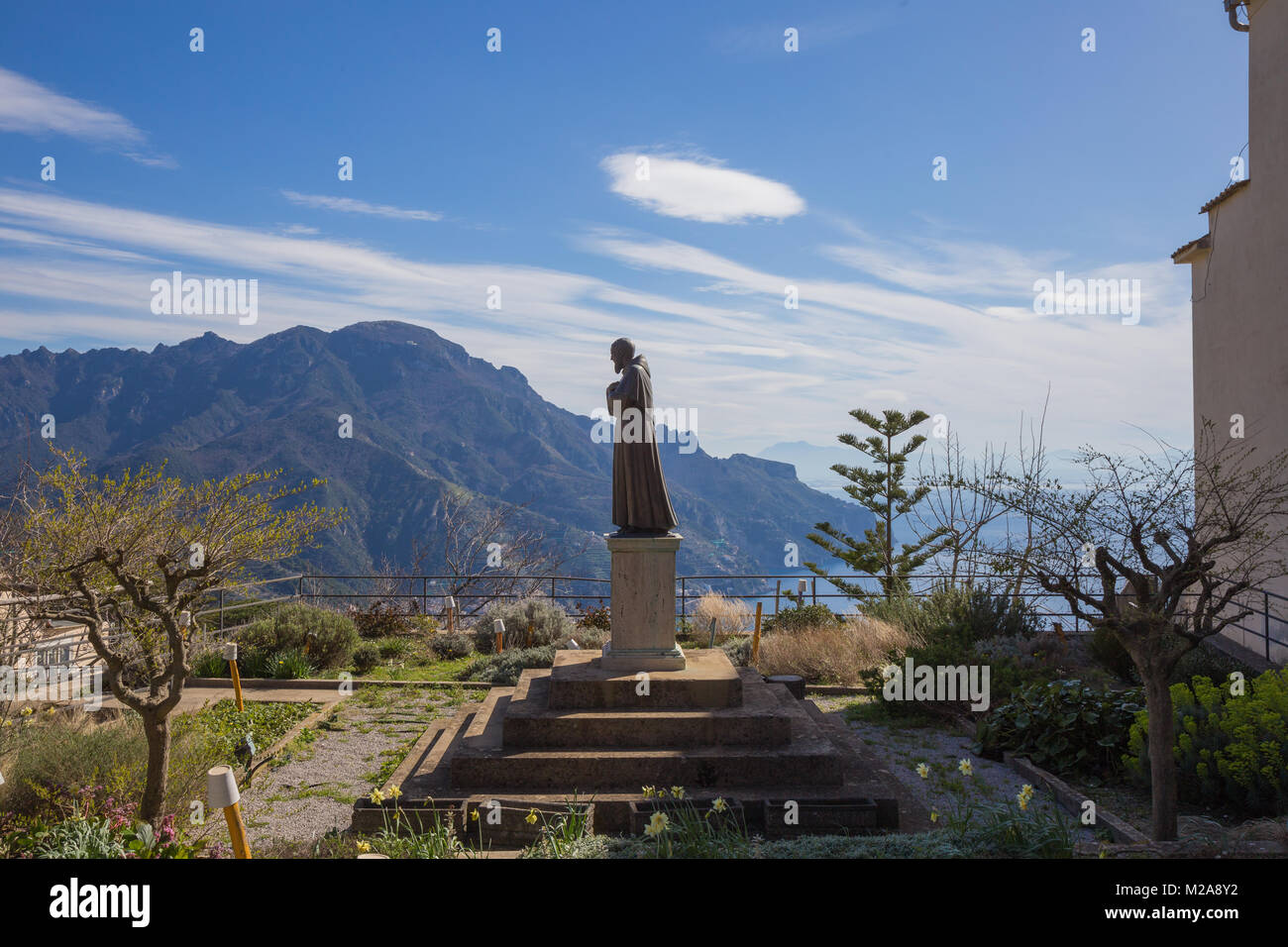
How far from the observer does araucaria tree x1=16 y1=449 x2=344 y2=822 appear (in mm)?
4867

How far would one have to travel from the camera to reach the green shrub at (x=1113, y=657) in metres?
9.57

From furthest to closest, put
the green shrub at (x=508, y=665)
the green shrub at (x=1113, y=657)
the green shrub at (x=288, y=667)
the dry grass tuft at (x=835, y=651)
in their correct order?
the dry grass tuft at (x=835, y=651)
the green shrub at (x=288, y=667)
the green shrub at (x=508, y=665)
the green shrub at (x=1113, y=657)

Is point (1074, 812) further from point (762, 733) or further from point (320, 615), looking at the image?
point (320, 615)

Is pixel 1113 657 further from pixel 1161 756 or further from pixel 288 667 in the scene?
pixel 288 667

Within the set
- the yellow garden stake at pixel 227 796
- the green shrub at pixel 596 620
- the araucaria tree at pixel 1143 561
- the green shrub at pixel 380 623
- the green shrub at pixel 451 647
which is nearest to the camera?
the yellow garden stake at pixel 227 796

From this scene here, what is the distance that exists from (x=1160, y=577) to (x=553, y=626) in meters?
9.70

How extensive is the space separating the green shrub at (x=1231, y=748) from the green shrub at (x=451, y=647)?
907 centimetres

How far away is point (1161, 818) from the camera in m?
4.86

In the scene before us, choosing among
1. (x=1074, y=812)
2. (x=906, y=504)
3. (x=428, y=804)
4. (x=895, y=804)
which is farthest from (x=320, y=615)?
(x=906, y=504)

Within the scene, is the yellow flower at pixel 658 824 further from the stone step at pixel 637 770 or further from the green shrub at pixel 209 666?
the green shrub at pixel 209 666

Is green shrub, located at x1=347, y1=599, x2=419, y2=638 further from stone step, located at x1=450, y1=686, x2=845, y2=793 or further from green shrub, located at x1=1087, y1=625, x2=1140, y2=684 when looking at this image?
green shrub, located at x1=1087, y1=625, x2=1140, y2=684

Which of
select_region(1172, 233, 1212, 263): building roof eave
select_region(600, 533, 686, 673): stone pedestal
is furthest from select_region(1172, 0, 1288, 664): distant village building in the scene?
select_region(600, 533, 686, 673): stone pedestal

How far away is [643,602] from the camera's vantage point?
24.5ft

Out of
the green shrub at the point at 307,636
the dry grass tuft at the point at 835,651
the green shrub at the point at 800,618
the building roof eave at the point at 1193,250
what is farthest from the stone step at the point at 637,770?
the building roof eave at the point at 1193,250
